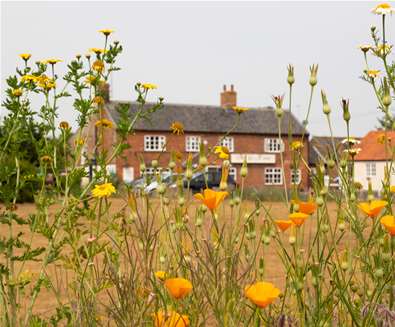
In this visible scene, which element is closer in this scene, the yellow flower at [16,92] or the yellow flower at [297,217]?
the yellow flower at [297,217]

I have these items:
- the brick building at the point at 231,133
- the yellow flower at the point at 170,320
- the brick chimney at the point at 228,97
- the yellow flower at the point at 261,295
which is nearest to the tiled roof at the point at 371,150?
the brick building at the point at 231,133

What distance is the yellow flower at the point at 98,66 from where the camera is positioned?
125 inches

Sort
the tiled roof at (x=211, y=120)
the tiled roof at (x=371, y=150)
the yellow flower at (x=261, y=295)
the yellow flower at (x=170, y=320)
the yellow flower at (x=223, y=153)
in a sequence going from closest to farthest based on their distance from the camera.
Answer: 1. the yellow flower at (x=261, y=295)
2. the yellow flower at (x=170, y=320)
3. the yellow flower at (x=223, y=153)
4. the tiled roof at (x=371, y=150)
5. the tiled roof at (x=211, y=120)

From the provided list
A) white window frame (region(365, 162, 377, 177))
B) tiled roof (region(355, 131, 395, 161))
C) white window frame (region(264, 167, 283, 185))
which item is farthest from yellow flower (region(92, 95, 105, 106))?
white window frame (region(264, 167, 283, 185))

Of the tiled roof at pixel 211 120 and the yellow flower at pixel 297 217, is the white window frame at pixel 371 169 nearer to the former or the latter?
the tiled roof at pixel 211 120

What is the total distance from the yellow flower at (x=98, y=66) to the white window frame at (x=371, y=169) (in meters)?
41.3

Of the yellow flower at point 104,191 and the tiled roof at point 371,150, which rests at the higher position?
the tiled roof at point 371,150

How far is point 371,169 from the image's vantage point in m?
43.1

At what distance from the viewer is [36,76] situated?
325cm

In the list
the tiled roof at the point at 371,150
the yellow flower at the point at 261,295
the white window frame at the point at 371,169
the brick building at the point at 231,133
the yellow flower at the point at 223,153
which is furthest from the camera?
the white window frame at the point at 371,169

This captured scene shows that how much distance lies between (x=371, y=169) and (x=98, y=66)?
137 ft

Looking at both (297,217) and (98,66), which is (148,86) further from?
(297,217)

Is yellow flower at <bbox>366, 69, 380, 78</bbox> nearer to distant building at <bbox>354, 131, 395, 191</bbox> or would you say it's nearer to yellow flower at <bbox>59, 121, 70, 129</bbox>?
yellow flower at <bbox>59, 121, 70, 129</bbox>

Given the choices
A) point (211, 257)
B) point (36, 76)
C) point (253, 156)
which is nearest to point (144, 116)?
point (36, 76)
